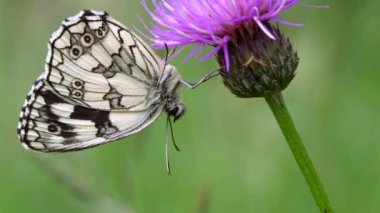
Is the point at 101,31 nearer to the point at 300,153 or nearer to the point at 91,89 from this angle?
the point at 91,89

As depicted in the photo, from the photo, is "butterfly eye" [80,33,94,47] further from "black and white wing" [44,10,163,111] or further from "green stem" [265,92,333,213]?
"green stem" [265,92,333,213]

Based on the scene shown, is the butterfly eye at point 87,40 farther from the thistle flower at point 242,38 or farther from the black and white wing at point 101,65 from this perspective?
the thistle flower at point 242,38

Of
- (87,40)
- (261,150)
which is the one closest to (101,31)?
(87,40)

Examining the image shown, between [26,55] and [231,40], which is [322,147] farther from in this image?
[26,55]

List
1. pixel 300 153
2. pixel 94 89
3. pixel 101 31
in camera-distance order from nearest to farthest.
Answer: pixel 300 153 → pixel 101 31 → pixel 94 89

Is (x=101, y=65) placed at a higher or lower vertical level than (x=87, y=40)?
lower

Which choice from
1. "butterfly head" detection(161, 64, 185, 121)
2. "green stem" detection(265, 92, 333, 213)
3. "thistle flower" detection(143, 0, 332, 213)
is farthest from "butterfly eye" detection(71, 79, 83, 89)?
"green stem" detection(265, 92, 333, 213)

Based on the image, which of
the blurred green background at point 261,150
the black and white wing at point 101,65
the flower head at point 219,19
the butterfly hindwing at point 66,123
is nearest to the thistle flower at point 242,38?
the flower head at point 219,19

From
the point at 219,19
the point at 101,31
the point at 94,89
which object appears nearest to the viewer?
the point at 219,19
